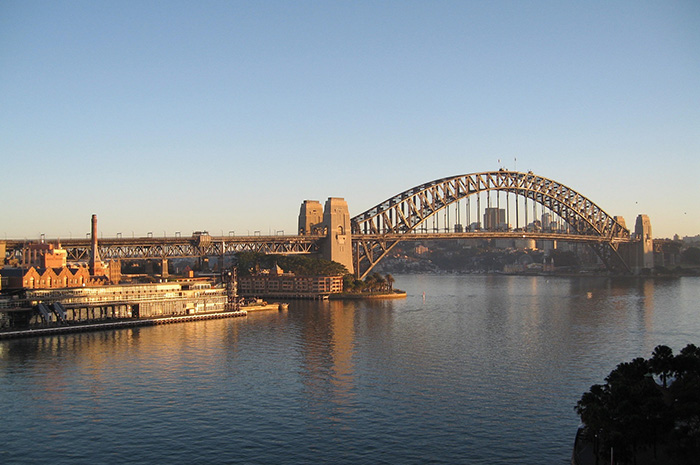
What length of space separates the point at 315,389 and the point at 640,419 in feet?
43.5

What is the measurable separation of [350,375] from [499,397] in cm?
689

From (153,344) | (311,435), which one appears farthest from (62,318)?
→ (311,435)

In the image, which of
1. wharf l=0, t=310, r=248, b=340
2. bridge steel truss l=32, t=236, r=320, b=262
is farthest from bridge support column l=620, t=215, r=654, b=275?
wharf l=0, t=310, r=248, b=340

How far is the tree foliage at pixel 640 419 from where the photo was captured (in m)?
17.2

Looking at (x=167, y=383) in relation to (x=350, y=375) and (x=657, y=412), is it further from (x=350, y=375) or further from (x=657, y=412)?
(x=657, y=412)

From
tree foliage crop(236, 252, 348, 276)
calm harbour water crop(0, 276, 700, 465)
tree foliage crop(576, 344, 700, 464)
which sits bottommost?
calm harbour water crop(0, 276, 700, 465)

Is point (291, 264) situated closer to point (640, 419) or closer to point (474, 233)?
point (474, 233)

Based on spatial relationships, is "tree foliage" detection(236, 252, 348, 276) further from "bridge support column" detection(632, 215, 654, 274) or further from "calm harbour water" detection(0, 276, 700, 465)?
"bridge support column" detection(632, 215, 654, 274)

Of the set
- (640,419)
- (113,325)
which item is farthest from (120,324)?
(640,419)

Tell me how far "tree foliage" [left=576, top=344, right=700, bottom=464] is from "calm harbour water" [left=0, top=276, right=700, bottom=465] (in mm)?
2106

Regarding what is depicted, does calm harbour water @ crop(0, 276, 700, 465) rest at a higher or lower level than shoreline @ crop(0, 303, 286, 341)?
lower

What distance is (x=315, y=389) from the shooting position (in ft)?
90.2

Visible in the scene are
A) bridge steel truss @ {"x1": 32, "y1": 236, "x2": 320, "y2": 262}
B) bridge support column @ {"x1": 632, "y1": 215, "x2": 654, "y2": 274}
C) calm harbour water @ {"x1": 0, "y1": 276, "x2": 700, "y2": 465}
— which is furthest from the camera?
bridge support column @ {"x1": 632, "y1": 215, "x2": 654, "y2": 274}

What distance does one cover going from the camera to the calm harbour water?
2069 centimetres
